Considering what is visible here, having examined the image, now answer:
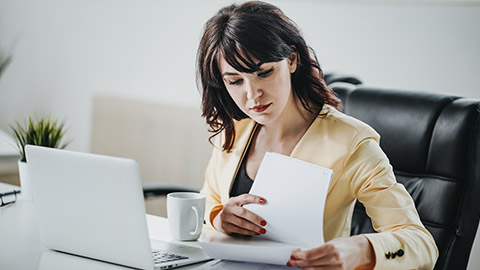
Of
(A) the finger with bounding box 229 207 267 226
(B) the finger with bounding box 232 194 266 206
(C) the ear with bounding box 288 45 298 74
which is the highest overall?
(C) the ear with bounding box 288 45 298 74

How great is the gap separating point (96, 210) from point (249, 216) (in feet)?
1.08

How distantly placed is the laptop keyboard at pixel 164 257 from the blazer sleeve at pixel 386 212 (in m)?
0.39

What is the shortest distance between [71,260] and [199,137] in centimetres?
178

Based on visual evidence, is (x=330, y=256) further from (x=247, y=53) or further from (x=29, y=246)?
(x=29, y=246)

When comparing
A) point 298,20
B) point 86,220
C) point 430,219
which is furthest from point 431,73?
point 86,220

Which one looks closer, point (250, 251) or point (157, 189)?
point (250, 251)

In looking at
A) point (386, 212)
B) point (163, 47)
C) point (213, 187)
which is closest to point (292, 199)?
point (386, 212)

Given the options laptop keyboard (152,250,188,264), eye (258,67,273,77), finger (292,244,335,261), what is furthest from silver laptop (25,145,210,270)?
eye (258,67,273,77)

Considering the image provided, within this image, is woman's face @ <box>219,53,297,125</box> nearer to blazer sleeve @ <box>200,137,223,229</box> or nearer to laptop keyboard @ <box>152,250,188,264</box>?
blazer sleeve @ <box>200,137,223,229</box>

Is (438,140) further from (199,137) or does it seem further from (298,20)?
(199,137)

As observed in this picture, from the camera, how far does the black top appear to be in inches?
61.2

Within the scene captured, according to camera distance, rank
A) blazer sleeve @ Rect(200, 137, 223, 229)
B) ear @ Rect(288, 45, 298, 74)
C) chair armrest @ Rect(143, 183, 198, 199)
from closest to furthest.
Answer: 1. ear @ Rect(288, 45, 298, 74)
2. blazer sleeve @ Rect(200, 137, 223, 229)
3. chair armrest @ Rect(143, 183, 198, 199)

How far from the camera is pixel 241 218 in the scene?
129 cm

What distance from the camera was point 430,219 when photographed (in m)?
1.54
